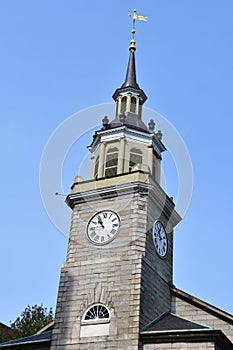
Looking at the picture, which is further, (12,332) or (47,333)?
(12,332)

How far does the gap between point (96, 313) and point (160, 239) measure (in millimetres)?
5492

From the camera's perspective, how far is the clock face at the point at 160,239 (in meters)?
29.0

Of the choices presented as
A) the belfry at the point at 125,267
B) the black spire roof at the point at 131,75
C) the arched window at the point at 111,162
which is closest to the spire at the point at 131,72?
the black spire roof at the point at 131,75

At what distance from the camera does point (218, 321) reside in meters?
27.8

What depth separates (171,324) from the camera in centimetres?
2569

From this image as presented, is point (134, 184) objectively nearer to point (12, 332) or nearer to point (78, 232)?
point (78, 232)

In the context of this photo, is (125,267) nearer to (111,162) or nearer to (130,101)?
(111,162)

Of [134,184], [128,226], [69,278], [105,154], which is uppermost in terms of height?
[105,154]

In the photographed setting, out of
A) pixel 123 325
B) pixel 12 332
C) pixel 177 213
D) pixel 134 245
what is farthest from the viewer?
pixel 12 332

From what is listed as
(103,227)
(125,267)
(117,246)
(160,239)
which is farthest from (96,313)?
(160,239)

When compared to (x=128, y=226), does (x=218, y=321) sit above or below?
below

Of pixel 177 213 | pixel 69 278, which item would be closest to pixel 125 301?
pixel 69 278

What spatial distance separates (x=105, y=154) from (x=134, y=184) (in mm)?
3639

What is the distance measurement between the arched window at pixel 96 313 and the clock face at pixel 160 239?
437cm
